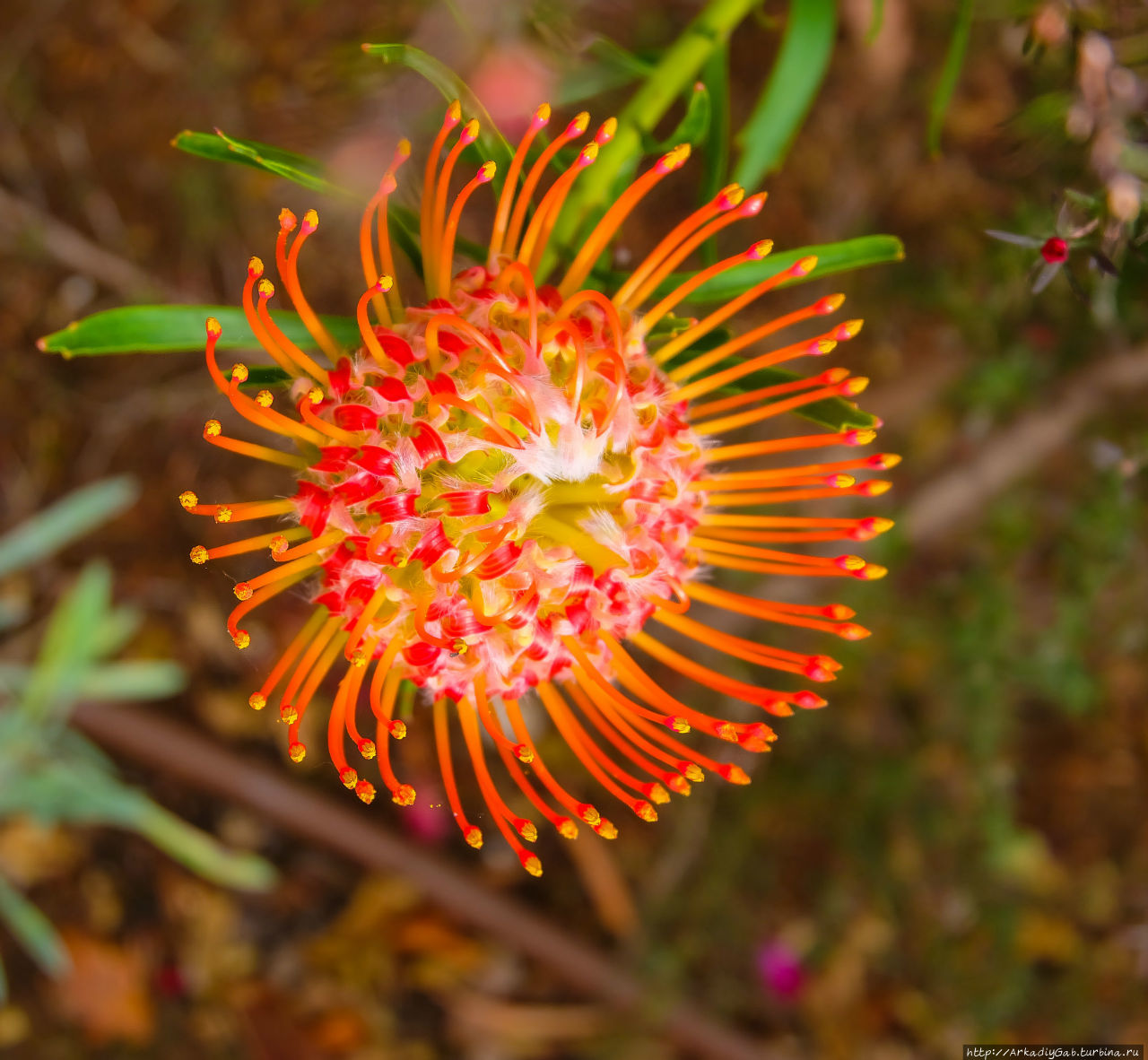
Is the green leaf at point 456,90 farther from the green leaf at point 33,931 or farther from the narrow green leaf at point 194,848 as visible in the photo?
the green leaf at point 33,931

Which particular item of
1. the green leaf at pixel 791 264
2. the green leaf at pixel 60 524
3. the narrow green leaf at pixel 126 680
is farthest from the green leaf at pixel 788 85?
the narrow green leaf at pixel 126 680

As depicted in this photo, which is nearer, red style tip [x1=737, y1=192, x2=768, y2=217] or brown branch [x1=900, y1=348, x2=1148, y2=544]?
red style tip [x1=737, y1=192, x2=768, y2=217]

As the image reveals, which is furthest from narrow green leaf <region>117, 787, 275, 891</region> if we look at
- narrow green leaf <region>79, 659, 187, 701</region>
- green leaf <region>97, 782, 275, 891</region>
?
narrow green leaf <region>79, 659, 187, 701</region>

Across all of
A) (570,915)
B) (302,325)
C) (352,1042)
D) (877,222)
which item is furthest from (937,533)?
(352,1042)

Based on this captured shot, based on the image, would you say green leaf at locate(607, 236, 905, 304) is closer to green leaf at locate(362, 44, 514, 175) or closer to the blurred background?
green leaf at locate(362, 44, 514, 175)

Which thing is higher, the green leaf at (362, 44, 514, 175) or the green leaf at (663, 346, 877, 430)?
the green leaf at (362, 44, 514, 175)

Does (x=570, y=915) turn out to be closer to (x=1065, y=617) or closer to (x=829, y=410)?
(x=1065, y=617)
